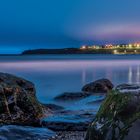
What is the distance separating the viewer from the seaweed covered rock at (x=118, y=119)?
14.2 feet

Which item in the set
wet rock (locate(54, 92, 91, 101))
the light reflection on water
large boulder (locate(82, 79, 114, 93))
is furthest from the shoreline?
large boulder (locate(82, 79, 114, 93))

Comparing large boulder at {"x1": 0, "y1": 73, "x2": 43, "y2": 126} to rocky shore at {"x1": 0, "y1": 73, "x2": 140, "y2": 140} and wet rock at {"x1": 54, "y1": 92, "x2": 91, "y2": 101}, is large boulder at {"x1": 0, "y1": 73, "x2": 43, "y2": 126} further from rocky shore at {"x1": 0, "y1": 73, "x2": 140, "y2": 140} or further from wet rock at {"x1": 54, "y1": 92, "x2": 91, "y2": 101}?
wet rock at {"x1": 54, "y1": 92, "x2": 91, "y2": 101}

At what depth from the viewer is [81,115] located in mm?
9164

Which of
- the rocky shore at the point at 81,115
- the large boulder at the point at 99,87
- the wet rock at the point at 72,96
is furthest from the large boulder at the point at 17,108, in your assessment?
the large boulder at the point at 99,87

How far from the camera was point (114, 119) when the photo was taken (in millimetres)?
4480

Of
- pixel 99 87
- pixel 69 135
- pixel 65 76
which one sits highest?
pixel 69 135

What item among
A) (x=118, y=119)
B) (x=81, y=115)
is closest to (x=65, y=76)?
(x=81, y=115)

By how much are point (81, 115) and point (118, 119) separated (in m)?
4.74

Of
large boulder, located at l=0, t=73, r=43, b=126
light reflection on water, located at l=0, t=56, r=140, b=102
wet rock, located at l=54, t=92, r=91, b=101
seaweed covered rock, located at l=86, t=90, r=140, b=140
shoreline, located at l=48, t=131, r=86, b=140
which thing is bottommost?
light reflection on water, located at l=0, t=56, r=140, b=102

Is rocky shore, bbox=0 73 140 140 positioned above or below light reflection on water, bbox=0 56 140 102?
above

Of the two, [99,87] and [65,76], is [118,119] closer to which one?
[99,87]

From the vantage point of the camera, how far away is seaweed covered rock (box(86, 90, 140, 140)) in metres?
4.32

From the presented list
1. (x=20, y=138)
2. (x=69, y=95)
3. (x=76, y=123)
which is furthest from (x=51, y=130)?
(x=69, y=95)

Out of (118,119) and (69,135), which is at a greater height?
(118,119)
